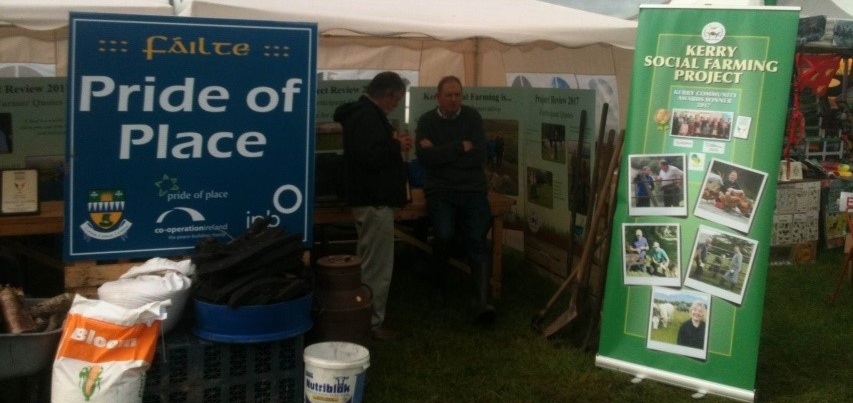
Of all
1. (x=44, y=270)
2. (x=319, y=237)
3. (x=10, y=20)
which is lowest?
(x=44, y=270)

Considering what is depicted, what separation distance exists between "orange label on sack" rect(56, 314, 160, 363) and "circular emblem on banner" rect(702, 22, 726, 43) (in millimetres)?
2996

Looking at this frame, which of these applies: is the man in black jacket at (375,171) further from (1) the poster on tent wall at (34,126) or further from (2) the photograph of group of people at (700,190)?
A: (1) the poster on tent wall at (34,126)

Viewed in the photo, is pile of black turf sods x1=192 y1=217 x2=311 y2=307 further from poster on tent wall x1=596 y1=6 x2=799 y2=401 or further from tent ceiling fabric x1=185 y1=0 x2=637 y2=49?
poster on tent wall x1=596 y1=6 x2=799 y2=401

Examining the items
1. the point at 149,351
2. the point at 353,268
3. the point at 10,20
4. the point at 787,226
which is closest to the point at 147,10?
the point at 10,20

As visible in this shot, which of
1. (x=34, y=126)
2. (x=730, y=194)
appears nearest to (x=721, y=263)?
(x=730, y=194)

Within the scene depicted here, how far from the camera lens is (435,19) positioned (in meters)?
5.66

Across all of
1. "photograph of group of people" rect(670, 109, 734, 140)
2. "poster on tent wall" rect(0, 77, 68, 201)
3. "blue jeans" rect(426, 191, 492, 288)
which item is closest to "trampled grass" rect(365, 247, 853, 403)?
"blue jeans" rect(426, 191, 492, 288)

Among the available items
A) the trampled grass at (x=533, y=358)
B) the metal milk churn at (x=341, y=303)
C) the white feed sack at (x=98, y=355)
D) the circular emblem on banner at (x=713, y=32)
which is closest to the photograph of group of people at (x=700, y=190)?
the circular emblem on banner at (x=713, y=32)

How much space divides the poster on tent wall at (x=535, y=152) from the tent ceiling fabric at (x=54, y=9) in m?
2.80

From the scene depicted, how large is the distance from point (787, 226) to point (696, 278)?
4.01m

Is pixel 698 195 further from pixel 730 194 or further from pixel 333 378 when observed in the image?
pixel 333 378

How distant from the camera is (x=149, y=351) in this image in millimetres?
3557

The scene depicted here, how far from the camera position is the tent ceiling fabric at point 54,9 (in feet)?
15.4

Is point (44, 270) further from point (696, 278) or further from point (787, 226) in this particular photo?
point (787, 226)
